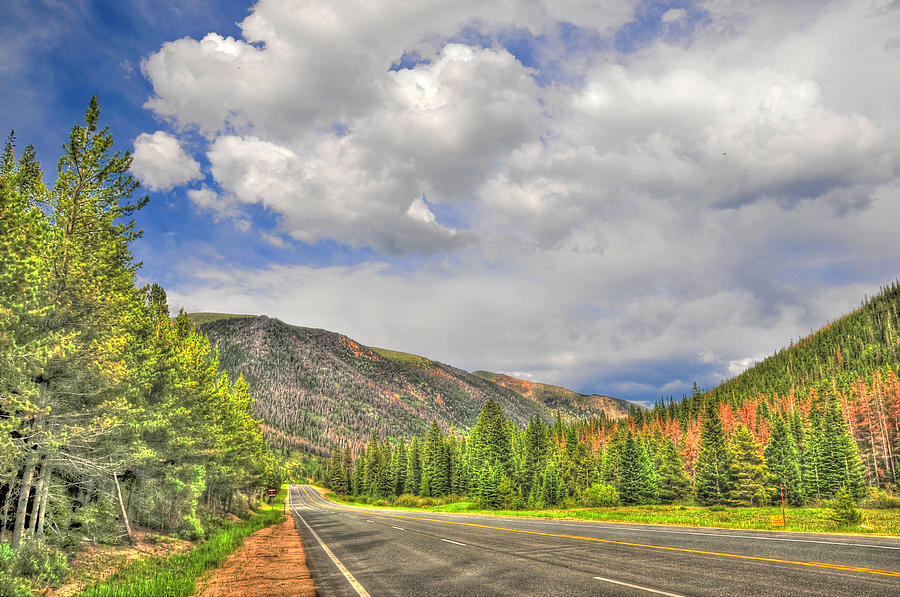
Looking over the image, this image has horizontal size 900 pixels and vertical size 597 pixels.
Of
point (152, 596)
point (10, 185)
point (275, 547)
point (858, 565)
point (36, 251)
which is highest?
point (10, 185)

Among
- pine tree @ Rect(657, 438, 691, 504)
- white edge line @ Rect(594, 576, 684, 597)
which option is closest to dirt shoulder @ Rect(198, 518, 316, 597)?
white edge line @ Rect(594, 576, 684, 597)

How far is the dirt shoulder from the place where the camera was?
10.9 meters

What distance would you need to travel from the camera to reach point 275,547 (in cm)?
2159

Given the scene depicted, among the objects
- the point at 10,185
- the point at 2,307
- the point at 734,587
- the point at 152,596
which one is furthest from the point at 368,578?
the point at 10,185

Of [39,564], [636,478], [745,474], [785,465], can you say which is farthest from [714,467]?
[39,564]

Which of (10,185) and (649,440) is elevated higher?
(10,185)

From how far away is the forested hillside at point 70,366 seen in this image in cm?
1230

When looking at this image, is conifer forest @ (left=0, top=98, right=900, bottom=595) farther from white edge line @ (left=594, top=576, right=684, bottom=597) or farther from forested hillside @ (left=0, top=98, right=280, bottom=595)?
white edge line @ (left=594, top=576, right=684, bottom=597)

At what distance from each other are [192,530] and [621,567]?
26.9 metres

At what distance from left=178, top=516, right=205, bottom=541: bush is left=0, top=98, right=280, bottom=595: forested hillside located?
2397 millimetres

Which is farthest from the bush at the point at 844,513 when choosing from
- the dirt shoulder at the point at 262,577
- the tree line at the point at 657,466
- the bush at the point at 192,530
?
the tree line at the point at 657,466

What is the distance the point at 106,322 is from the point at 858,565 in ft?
74.2

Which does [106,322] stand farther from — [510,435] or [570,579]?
[510,435]

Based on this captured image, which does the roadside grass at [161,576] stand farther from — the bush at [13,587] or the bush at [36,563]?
the bush at [36,563]
